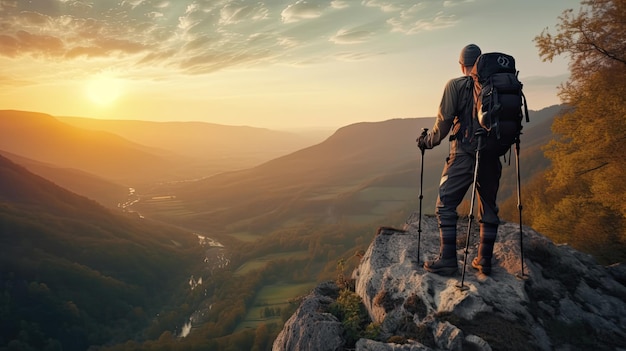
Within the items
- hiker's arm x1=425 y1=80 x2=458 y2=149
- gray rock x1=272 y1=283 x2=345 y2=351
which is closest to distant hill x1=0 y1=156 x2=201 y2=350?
gray rock x1=272 y1=283 x2=345 y2=351

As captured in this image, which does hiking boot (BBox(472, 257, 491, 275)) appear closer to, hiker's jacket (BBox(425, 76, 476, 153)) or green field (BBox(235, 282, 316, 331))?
hiker's jacket (BBox(425, 76, 476, 153))

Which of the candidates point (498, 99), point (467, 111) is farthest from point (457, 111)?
point (498, 99)

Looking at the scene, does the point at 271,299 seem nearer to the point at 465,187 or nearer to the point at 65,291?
the point at 65,291

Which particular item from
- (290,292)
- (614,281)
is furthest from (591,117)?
(290,292)

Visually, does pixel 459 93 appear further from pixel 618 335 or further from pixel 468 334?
pixel 618 335

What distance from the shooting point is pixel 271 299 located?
170 meters

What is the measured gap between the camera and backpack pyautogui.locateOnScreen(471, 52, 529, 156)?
786cm

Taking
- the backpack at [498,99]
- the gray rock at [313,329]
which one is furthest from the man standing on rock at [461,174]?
the gray rock at [313,329]

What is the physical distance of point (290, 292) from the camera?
17538 cm

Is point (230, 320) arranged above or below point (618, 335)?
below

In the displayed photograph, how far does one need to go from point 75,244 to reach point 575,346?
23600 cm

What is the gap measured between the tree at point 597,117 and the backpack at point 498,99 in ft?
37.4

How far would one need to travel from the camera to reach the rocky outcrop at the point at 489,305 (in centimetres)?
724

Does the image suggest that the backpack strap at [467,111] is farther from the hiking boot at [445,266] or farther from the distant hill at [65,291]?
the distant hill at [65,291]
